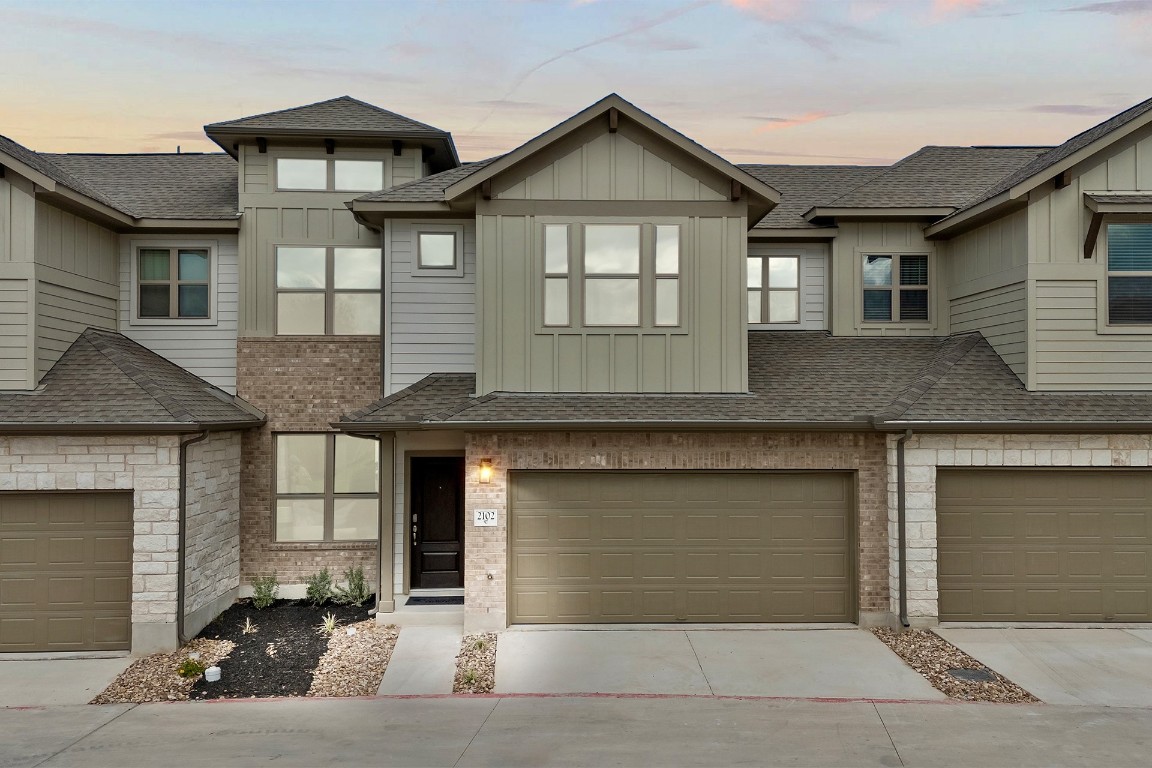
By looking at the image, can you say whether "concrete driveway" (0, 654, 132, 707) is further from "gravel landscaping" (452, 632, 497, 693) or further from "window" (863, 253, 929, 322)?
"window" (863, 253, 929, 322)

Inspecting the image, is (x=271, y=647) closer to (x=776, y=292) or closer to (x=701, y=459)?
(x=701, y=459)

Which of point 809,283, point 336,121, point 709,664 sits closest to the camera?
point 709,664

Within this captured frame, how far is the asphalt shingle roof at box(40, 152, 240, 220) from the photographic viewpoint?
42.2 ft

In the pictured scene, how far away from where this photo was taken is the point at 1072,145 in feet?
37.8

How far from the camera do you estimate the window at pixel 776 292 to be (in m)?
13.6

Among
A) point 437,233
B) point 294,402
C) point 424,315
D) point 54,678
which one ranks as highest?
point 437,233

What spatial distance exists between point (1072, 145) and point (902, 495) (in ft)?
21.9

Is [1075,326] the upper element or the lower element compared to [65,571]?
upper

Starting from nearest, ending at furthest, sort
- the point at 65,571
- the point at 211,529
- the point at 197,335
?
the point at 65,571 → the point at 211,529 → the point at 197,335

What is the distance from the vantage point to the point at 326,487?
41.6 feet

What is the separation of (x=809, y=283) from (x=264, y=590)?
11320mm

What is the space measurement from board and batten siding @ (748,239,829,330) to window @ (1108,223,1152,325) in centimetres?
437

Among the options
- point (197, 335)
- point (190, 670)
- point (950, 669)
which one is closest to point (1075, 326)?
point (950, 669)

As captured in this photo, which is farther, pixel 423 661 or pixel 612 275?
pixel 612 275
